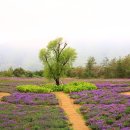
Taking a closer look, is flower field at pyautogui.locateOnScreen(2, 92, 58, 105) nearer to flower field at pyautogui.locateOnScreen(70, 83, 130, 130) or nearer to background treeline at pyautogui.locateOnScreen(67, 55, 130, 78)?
flower field at pyautogui.locateOnScreen(70, 83, 130, 130)

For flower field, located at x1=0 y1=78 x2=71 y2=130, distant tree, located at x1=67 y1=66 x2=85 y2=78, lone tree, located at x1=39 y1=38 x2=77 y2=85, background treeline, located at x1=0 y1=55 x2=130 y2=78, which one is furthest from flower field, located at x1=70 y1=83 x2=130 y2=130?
distant tree, located at x1=67 y1=66 x2=85 y2=78

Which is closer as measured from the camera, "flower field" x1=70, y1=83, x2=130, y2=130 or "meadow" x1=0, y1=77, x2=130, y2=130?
"flower field" x1=70, y1=83, x2=130, y2=130

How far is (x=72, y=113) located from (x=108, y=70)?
2415 inches

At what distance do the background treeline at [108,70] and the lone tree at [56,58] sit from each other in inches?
1196

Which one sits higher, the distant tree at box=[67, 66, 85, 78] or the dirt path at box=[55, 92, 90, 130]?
the distant tree at box=[67, 66, 85, 78]

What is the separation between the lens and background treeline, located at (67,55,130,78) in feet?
285

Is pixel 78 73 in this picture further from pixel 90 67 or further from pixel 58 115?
pixel 58 115

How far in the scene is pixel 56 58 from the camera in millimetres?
58312

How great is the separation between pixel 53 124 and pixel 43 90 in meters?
25.2

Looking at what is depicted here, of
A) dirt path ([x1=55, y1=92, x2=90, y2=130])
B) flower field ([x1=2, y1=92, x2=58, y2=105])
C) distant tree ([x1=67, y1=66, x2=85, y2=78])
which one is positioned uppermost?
distant tree ([x1=67, y1=66, x2=85, y2=78])

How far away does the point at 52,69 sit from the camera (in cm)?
5781

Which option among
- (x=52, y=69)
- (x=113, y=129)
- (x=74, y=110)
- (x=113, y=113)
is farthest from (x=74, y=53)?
(x=113, y=129)

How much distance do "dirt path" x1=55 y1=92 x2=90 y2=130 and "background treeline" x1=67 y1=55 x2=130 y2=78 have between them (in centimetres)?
4398

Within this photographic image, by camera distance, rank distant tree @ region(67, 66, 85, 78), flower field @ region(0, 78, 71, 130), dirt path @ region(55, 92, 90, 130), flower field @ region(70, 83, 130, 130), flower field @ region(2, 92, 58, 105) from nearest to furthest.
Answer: flower field @ region(70, 83, 130, 130), flower field @ region(0, 78, 71, 130), dirt path @ region(55, 92, 90, 130), flower field @ region(2, 92, 58, 105), distant tree @ region(67, 66, 85, 78)
